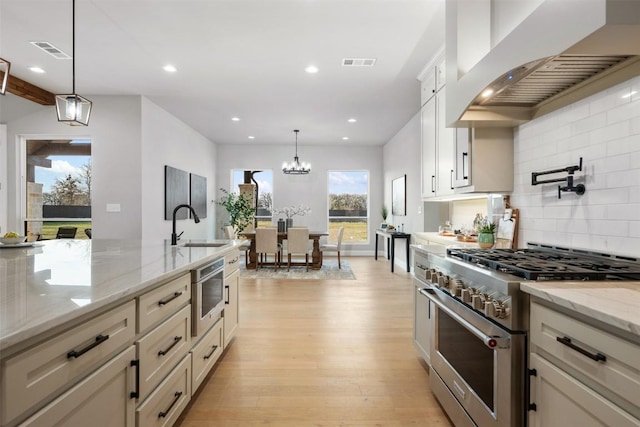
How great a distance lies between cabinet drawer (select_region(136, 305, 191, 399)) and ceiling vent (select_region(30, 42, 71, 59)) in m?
3.53

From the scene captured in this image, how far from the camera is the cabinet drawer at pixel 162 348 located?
1384mm

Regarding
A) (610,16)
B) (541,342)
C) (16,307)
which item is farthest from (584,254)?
(16,307)

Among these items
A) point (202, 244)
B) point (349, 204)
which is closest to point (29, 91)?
point (202, 244)

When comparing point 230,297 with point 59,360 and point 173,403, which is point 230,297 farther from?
point 59,360

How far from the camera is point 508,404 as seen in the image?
129 cm

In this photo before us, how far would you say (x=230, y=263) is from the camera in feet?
9.21

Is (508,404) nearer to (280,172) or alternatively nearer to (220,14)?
(220,14)

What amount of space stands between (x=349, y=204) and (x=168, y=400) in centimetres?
751

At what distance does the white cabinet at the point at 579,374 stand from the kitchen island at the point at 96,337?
149 cm

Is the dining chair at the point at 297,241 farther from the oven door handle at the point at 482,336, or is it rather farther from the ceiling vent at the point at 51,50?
the oven door handle at the point at 482,336

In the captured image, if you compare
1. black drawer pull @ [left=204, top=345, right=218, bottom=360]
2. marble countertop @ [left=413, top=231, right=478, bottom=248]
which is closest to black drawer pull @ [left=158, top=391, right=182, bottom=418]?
black drawer pull @ [left=204, top=345, right=218, bottom=360]

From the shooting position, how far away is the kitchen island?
0.83 m

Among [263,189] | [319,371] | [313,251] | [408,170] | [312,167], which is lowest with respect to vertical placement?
[319,371]

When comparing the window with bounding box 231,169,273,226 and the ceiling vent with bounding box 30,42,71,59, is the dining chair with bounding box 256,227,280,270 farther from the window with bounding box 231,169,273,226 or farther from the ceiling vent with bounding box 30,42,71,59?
the ceiling vent with bounding box 30,42,71,59
